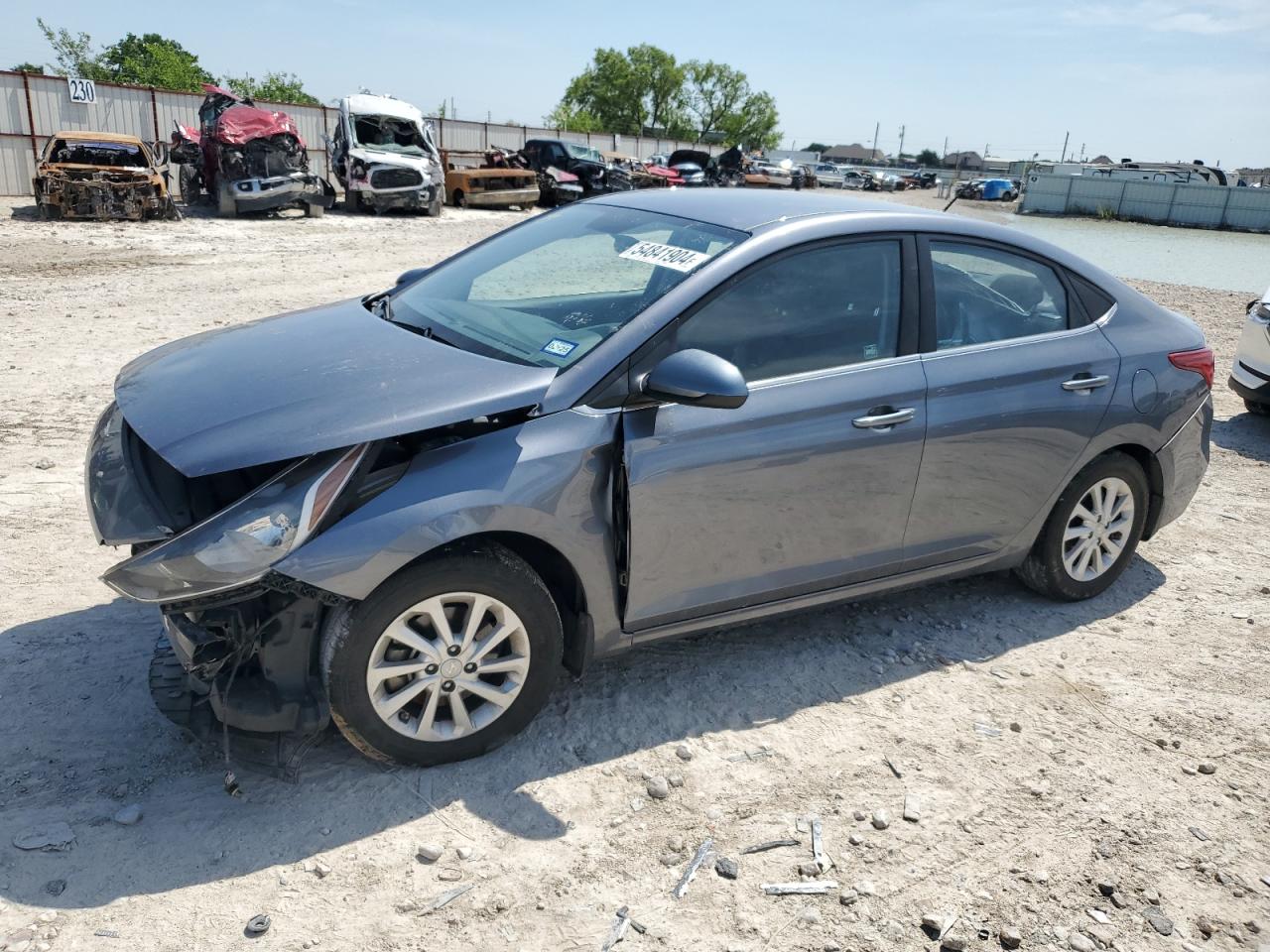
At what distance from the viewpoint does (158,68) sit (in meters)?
54.8

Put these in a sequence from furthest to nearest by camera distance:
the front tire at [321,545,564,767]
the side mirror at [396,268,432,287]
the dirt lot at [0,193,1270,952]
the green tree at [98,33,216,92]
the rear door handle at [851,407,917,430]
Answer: the green tree at [98,33,216,92] < the side mirror at [396,268,432,287] < the rear door handle at [851,407,917,430] < the front tire at [321,545,564,767] < the dirt lot at [0,193,1270,952]

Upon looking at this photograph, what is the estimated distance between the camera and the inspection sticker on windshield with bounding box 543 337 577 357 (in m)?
A: 3.31

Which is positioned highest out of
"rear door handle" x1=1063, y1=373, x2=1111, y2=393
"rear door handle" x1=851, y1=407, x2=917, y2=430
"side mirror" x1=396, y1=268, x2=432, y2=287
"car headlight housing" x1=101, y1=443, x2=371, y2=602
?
"side mirror" x1=396, y1=268, x2=432, y2=287

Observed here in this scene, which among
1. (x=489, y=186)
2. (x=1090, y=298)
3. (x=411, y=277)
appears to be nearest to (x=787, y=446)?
(x=1090, y=298)

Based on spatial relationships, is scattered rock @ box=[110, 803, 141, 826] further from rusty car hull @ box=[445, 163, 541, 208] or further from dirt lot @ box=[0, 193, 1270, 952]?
rusty car hull @ box=[445, 163, 541, 208]

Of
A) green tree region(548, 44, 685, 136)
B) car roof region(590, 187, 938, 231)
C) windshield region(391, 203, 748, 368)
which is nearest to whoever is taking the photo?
windshield region(391, 203, 748, 368)

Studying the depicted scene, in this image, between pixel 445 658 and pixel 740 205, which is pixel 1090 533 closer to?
pixel 740 205

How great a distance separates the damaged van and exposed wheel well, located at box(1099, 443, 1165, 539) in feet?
61.7

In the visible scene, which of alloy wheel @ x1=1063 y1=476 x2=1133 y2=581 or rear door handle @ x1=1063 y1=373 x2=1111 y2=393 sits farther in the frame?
alloy wheel @ x1=1063 y1=476 x2=1133 y2=581

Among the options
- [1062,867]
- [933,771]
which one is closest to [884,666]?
[933,771]

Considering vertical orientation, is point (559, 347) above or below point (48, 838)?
above

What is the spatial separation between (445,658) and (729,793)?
1.02m

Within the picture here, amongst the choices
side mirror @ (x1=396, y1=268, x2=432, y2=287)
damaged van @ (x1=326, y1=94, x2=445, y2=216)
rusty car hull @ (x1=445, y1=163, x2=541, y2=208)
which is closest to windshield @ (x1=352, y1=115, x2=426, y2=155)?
damaged van @ (x1=326, y1=94, x2=445, y2=216)

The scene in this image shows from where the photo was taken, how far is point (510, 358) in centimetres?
333
